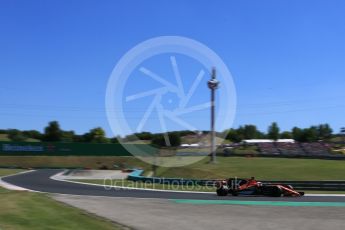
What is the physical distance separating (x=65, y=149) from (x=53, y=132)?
61.5 metres

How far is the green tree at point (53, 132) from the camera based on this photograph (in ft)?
414

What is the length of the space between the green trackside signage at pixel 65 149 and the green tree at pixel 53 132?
6017 cm

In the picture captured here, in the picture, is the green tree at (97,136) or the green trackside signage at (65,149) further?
the green tree at (97,136)

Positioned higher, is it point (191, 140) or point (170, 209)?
point (191, 140)

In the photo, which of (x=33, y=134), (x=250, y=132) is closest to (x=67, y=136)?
(x=33, y=134)

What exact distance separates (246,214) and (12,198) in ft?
21.3

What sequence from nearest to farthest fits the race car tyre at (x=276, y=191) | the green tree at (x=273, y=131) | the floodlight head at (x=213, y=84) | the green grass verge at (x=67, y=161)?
the race car tyre at (x=276, y=191) < the floodlight head at (x=213, y=84) < the green grass verge at (x=67, y=161) < the green tree at (x=273, y=131)

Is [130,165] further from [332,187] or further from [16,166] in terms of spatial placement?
[332,187]

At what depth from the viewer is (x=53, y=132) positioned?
126625 millimetres

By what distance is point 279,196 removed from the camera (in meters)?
22.6

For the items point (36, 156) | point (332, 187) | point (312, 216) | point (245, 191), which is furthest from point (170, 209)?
point (36, 156)

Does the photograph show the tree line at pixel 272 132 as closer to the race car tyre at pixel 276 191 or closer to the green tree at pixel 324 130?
the green tree at pixel 324 130

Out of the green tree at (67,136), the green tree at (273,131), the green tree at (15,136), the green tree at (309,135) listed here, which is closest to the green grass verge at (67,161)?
the green tree at (15,136)

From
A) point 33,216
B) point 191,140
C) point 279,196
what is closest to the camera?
point 33,216
